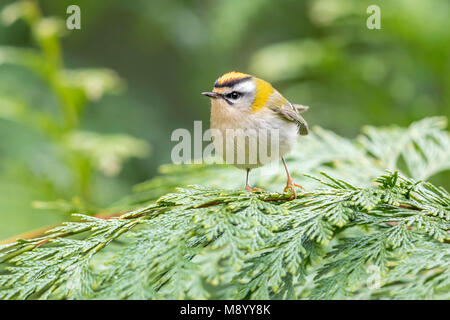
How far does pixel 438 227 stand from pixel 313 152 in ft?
3.42

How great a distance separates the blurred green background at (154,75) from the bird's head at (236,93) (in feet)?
2.90

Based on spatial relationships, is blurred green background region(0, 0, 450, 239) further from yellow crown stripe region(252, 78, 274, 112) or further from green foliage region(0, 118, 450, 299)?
green foliage region(0, 118, 450, 299)

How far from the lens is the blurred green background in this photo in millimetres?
2812

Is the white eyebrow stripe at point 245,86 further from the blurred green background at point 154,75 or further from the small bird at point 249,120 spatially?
the blurred green background at point 154,75

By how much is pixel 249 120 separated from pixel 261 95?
0.73ft

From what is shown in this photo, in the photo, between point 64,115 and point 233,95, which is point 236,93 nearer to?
point 233,95

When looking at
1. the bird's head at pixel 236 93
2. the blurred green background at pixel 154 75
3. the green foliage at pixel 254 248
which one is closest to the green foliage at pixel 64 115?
the blurred green background at pixel 154 75

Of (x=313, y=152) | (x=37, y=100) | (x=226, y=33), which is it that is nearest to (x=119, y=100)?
(x=37, y=100)

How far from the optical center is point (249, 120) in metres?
1.91

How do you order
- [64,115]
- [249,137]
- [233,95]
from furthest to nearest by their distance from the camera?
[64,115], [233,95], [249,137]

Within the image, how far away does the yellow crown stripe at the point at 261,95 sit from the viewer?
6.63 ft

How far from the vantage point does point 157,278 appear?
114 cm

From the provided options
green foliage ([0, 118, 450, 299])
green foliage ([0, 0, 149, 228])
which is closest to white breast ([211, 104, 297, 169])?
green foliage ([0, 118, 450, 299])

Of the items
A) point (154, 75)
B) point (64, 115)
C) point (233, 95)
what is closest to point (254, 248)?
point (233, 95)
